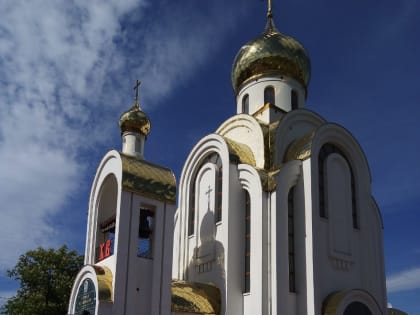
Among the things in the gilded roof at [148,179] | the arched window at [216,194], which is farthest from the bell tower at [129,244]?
the arched window at [216,194]

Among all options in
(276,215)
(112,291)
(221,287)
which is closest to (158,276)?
(112,291)

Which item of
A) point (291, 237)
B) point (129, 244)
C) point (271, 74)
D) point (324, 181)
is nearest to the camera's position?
point (129, 244)

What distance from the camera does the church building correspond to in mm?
10547

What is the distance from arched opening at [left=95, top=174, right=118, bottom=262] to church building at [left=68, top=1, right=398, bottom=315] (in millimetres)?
26

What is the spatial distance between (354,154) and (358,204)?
4.43ft

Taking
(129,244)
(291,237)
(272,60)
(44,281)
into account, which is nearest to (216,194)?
(291,237)

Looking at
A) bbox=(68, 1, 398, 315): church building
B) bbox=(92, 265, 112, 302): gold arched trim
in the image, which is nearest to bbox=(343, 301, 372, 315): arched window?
bbox=(68, 1, 398, 315): church building

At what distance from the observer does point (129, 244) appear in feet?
34.1

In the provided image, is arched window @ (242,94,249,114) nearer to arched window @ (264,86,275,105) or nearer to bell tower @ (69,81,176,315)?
arched window @ (264,86,275,105)

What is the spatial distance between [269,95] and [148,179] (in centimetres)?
625

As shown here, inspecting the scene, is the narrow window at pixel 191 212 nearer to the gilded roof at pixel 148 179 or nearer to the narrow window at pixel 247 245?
the narrow window at pixel 247 245

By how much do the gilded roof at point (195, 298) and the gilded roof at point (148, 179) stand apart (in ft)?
6.63

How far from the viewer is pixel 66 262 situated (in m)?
17.3

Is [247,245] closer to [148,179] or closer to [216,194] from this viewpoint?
[216,194]
